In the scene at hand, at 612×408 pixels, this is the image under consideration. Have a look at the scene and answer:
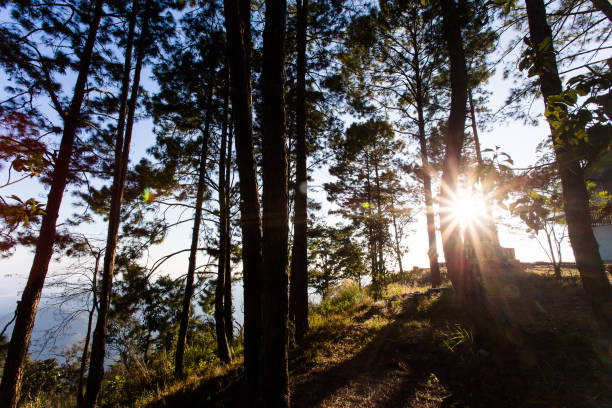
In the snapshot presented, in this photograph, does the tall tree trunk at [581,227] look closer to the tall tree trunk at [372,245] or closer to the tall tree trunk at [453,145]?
the tall tree trunk at [453,145]

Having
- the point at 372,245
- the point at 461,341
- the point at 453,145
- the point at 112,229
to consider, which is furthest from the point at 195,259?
the point at 372,245

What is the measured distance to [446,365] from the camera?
11.2ft

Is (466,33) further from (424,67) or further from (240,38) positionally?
(240,38)

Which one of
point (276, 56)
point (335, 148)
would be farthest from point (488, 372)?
point (335, 148)

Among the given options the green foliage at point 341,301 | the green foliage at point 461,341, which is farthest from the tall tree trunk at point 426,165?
the green foliage at point 461,341

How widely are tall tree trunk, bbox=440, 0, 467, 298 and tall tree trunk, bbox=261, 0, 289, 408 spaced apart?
2.85 m

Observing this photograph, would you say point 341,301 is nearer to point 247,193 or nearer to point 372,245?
point 372,245

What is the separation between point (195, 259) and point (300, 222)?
389 cm

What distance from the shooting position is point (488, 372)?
301cm

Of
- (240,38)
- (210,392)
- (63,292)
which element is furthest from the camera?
(63,292)

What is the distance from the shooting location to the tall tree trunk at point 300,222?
235 inches

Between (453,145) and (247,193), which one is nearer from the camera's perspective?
(247,193)

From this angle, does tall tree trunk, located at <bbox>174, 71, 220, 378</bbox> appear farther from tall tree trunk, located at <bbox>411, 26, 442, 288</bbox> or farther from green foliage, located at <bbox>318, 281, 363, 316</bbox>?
tall tree trunk, located at <bbox>411, 26, 442, 288</bbox>

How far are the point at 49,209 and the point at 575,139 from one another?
810cm
